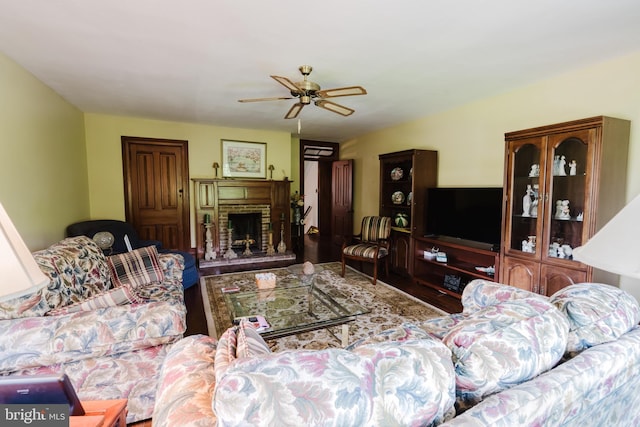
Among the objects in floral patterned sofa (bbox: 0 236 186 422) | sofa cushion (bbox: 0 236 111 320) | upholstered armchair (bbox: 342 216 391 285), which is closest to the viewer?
floral patterned sofa (bbox: 0 236 186 422)

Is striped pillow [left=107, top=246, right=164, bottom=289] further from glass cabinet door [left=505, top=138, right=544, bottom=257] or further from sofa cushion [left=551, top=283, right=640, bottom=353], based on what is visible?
glass cabinet door [left=505, top=138, right=544, bottom=257]

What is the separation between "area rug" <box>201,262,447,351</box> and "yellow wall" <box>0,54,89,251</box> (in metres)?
1.77

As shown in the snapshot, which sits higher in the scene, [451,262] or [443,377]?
[443,377]

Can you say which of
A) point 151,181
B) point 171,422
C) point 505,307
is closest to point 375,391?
point 171,422

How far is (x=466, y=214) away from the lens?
364cm

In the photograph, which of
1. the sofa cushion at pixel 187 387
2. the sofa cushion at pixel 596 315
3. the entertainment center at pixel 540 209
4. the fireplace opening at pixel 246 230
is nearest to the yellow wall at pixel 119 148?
the fireplace opening at pixel 246 230

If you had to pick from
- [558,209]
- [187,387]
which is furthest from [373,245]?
[187,387]

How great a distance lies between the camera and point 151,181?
16.6ft

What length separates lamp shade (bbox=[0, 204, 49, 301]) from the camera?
2.30 ft

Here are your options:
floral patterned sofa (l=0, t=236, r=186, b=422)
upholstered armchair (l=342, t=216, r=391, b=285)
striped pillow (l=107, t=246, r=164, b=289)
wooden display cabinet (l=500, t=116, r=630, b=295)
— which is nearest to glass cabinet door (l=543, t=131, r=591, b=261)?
wooden display cabinet (l=500, t=116, r=630, b=295)

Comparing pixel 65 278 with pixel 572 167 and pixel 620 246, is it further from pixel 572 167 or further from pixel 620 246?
pixel 572 167

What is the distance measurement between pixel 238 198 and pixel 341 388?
5105 millimetres

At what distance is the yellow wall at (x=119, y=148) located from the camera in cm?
466

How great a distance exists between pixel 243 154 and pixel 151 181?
1.58m
